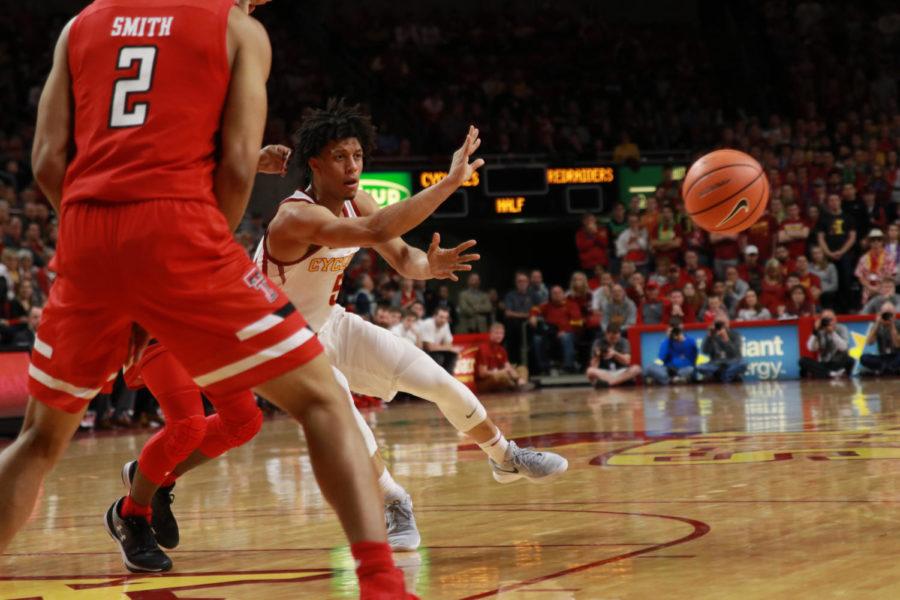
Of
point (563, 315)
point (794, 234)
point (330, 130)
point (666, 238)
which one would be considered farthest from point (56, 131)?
point (794, 234)

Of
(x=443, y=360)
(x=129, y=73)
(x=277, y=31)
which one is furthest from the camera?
(x=277, y=31)

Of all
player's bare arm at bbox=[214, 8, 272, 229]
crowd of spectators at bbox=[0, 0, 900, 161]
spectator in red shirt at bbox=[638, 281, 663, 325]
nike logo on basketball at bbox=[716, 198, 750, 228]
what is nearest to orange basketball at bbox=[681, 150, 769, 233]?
nike logo on basketball at bbox=[716, 198, 750, 228]

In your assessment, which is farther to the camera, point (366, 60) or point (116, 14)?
point (366, 60)

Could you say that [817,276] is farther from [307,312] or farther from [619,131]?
[307,312]

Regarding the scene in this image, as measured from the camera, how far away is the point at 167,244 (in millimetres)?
3252

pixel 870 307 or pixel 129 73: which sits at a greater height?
pixel 129 73

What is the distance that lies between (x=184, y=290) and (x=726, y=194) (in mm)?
7208

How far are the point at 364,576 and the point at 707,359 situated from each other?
47.9 ft

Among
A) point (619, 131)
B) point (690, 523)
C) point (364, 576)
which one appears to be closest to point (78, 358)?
point (364, 576)

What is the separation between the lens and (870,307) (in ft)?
57.3

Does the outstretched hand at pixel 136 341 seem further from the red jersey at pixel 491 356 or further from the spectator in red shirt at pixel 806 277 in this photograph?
the spectator in red shirt at pixel 806 277

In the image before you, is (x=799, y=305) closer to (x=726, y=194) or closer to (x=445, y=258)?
(x=726, y=194)

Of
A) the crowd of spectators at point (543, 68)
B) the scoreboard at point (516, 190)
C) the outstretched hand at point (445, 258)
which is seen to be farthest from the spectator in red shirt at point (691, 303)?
the outstretched hand at point (445, 258)

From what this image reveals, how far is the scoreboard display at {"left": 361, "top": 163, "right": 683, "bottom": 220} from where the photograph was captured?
20.2 meters
